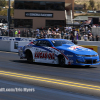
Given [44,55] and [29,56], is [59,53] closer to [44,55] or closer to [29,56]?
[44,55]

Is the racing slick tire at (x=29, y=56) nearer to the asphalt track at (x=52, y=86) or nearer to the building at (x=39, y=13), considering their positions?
the asphalt track at (x=52, y=86)

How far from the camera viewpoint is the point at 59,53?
1444 cm

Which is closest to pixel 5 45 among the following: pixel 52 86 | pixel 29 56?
pixel 29 56

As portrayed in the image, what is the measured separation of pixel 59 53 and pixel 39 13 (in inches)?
1488

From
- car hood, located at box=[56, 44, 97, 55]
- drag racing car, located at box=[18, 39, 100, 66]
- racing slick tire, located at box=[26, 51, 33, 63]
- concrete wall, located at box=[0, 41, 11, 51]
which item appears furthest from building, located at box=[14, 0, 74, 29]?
car hood, located at box=[56, 44, 97, 55]

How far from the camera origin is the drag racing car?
13.9 metres

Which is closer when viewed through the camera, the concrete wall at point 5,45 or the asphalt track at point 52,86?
the asphalt track at point 52,86

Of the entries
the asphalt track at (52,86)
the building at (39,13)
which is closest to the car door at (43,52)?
the asphalt track at (52,86)

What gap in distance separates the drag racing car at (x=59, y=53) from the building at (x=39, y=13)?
3458 centimetres

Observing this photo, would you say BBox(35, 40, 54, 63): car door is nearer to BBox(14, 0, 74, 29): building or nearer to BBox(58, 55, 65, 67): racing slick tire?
BBox(58, 55, 65, 67): racing slick tire

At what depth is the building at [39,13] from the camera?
50594mm

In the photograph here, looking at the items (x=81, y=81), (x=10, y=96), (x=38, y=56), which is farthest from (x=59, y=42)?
(x=10, y=96)

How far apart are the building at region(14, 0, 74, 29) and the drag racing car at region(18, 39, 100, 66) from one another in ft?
113

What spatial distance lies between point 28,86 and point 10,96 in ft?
4.86
